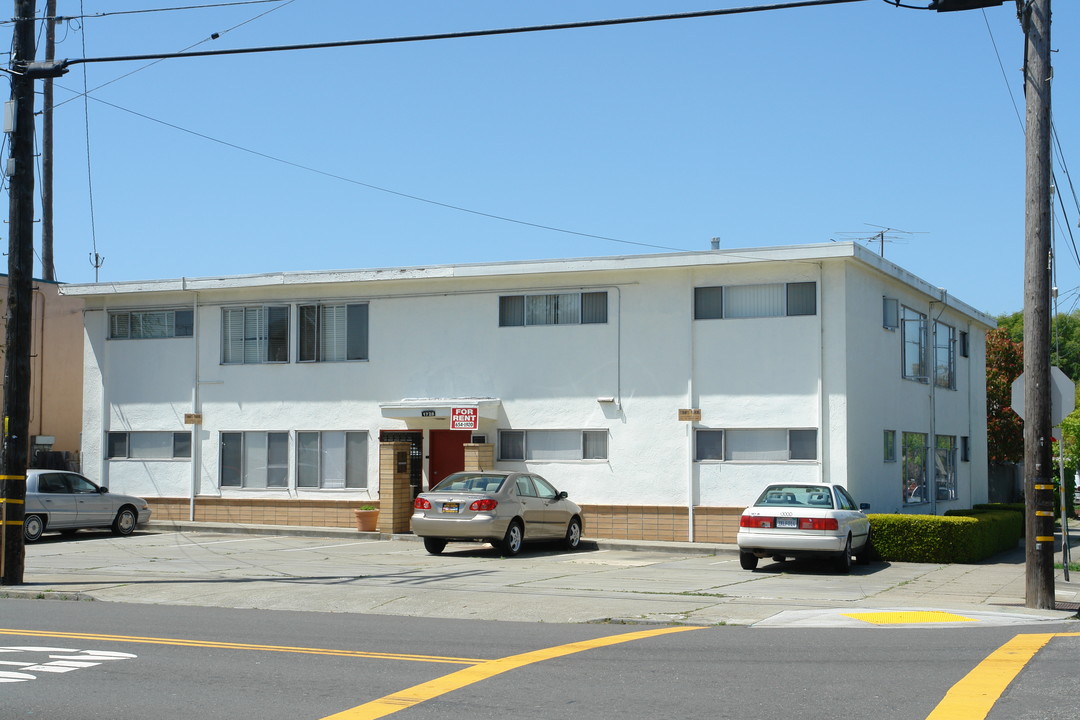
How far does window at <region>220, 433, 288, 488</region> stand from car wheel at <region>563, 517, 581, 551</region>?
7701 millimetres

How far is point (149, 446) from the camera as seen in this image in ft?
92.6

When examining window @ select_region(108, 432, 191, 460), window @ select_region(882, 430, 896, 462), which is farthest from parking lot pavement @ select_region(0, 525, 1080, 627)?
window @ select_region(108, 432, 191, 460)

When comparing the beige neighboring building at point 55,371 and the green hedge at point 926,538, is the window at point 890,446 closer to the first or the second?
the green hedge at point 926,538

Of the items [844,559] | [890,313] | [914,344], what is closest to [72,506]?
[844,559]

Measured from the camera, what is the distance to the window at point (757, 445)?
22.6m

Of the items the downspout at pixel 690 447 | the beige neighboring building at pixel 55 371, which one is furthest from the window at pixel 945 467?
the beige neighboring building at pixel 55 371

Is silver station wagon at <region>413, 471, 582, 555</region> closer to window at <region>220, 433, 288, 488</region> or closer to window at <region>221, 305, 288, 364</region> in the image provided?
window at <region>220, 433, 288, 488</region>

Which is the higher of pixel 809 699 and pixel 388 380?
pixel 388 380

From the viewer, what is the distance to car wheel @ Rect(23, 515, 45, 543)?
23281 mm

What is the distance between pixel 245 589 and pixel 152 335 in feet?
46.4

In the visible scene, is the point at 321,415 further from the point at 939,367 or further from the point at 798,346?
the point at 939,367

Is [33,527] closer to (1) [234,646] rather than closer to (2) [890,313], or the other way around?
(1) [234,646]

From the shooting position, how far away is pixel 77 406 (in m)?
32.3

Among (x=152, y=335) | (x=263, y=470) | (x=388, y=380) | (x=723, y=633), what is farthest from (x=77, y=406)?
(x=723, y=633)
